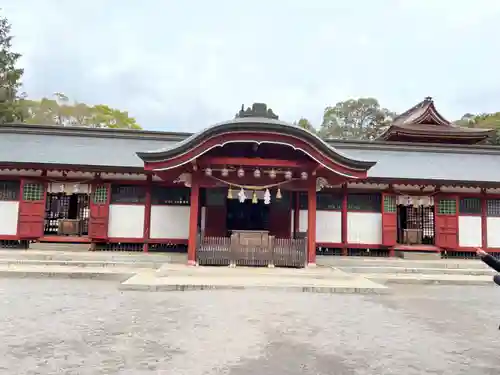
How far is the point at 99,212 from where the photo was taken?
16.2 m

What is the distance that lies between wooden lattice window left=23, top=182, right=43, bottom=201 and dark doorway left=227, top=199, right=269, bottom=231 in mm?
7639

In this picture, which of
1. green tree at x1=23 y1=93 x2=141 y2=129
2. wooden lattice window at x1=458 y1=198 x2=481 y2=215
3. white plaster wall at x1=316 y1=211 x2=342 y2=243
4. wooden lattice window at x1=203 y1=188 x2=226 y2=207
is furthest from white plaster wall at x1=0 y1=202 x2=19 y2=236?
green tree at x1=23 y1=93 x2=141 y2=129

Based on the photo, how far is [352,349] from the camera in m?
5.44

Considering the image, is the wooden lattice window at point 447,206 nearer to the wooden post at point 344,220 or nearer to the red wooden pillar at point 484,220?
the red wooden pillar at point 484,220

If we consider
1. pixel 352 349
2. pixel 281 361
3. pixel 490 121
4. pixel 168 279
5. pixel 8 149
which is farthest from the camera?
pixel 490 121

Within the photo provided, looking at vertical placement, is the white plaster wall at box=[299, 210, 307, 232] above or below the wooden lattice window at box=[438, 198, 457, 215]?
below

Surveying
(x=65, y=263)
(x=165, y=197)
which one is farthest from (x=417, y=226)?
(x=65, y=263)

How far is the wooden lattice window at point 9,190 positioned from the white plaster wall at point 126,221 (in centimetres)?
364

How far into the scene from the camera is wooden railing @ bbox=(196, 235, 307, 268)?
13445mm

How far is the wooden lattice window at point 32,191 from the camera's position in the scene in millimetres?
15883

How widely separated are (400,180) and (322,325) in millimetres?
11045

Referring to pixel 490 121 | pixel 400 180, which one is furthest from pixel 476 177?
pixel 490 121

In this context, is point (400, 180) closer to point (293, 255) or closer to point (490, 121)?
point (293, 255)

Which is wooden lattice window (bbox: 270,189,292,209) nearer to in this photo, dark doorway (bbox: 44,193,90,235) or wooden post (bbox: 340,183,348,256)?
wooden post (bbox: 340,183,348,256)
